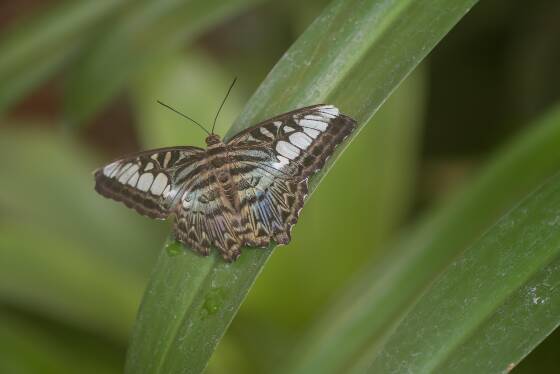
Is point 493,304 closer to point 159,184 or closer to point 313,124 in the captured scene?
point 313,124

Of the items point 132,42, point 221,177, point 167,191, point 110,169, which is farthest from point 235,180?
point 132,42

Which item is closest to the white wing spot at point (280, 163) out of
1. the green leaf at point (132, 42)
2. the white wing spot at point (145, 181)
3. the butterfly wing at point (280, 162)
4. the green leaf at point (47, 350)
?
the butterfly wing at point (280, 162)

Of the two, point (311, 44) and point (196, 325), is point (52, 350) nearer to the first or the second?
point (196, 325)

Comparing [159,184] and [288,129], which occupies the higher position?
[288,129]

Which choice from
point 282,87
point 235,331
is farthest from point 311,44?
point 235,331

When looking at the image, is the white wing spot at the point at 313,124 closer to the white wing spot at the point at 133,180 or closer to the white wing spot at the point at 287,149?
the white wing spot at the point at 287,149

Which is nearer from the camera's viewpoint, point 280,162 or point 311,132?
point 311,132
